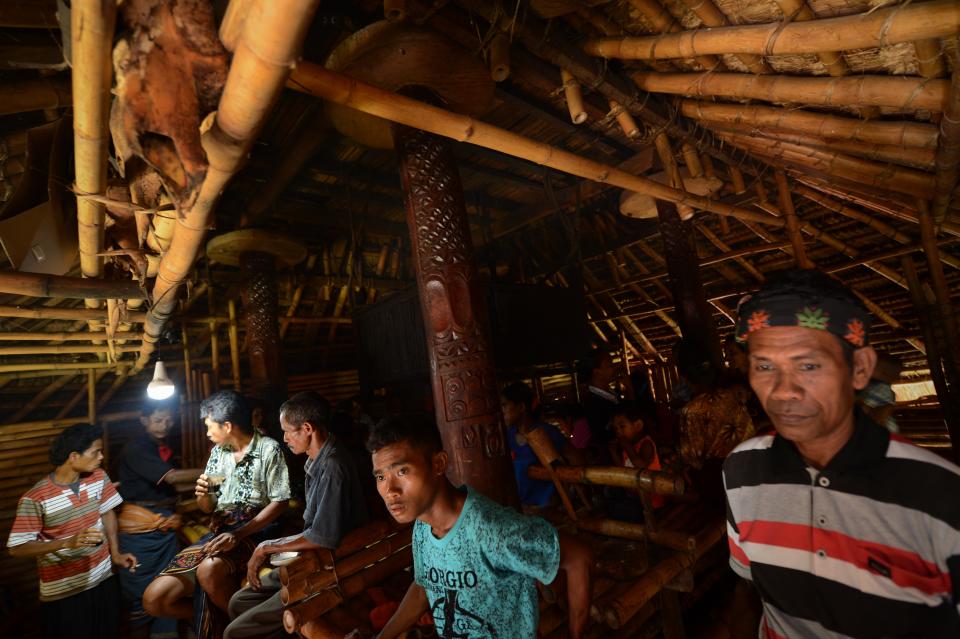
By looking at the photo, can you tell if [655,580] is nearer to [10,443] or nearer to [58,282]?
[58,282]

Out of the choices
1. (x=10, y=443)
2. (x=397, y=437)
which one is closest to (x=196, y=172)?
(x=397, y=437)

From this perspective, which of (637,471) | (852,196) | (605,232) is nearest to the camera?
(637,471)

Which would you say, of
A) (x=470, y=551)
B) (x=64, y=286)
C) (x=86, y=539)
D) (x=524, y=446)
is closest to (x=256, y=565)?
(x=470, y=551)

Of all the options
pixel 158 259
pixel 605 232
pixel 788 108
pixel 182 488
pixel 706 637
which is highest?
pixel 605 232

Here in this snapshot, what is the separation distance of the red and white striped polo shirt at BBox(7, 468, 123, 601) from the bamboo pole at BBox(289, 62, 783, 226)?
17.4 ft

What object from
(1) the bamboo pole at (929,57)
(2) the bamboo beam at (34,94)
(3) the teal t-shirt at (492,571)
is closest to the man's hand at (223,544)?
(3) the teal t-shirt at (492,571)

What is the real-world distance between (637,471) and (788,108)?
330 centimetres

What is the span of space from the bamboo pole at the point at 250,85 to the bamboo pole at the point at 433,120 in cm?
35

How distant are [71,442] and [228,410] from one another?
219cm

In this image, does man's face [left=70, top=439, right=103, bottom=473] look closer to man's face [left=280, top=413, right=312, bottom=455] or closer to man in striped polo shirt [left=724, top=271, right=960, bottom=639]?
man's face [left=280, top=413, right=312, bottom=455]

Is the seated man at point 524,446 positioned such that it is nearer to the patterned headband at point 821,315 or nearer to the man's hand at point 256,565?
the man's hand at point 256,565

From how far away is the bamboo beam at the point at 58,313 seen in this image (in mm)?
4781

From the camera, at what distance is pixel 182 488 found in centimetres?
596

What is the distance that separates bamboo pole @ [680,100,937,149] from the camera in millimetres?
2969
